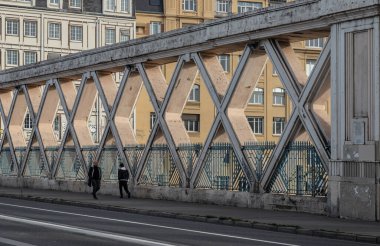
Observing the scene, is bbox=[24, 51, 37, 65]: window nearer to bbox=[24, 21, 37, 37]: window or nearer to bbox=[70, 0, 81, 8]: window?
bbox=[24, 21, 37, 37]: window

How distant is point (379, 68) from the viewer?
2652cm

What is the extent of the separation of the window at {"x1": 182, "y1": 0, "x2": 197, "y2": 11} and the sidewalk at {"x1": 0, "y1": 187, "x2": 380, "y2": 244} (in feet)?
209

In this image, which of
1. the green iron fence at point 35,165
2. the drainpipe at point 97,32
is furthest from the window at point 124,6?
the green iron fence at point 35,165

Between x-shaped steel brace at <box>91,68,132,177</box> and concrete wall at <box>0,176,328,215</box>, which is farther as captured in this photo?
x-shaped steel brace at <box>91,68,132,177</box>

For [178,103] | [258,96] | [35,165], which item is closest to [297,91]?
[178,103]

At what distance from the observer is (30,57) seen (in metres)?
97.7

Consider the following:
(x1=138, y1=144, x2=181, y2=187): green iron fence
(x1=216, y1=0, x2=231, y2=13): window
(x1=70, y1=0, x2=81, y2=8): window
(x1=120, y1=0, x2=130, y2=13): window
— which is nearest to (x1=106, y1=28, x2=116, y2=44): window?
(x1=120, y1=0, x2=130, y2=13): window

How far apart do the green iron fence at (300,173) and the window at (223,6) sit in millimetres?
72854

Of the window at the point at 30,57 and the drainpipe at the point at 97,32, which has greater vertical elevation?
the drainpipe at the point at 97,32

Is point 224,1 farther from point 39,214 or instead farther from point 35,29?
point 39,214

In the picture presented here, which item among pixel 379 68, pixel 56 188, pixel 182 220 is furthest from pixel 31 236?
pixel 56 188

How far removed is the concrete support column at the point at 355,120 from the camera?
87.1ft

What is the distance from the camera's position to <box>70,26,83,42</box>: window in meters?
100

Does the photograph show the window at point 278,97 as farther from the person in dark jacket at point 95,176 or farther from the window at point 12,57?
the person in dark jacket at point 95,176
